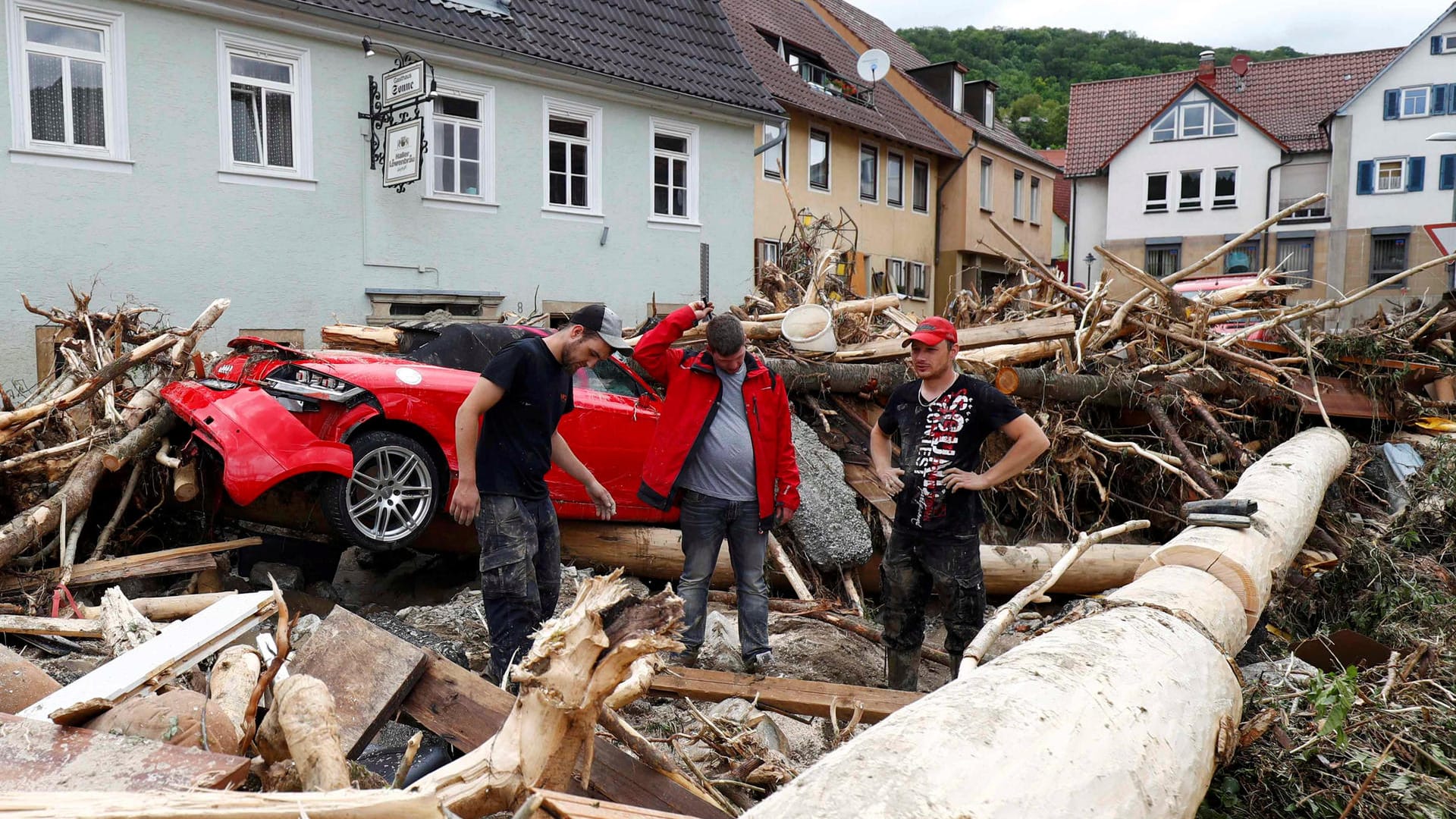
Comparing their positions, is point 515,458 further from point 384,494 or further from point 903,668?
point 903,668

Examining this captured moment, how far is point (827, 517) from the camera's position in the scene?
792 centimetres

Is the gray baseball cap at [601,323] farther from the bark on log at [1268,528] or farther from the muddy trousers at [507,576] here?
the bark on log at [1268,528]

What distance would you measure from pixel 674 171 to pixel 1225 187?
103 feet

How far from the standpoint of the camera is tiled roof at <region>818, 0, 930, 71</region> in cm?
3506

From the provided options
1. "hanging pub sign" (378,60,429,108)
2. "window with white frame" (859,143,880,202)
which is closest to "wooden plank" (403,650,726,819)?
"hanging pub sign" (378,60,429,108)

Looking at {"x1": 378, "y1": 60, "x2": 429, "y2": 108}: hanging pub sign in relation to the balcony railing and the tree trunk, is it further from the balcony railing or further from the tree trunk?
the balcony railing

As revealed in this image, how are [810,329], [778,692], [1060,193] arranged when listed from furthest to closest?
1. [1060,193]
2. [810,329]
3. [778,692]

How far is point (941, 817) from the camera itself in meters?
2.17

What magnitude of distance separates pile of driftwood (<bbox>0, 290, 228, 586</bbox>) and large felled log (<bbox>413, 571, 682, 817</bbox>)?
14.8 ft

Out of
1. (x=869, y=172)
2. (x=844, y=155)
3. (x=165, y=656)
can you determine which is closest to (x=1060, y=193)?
(x=869, y=172)

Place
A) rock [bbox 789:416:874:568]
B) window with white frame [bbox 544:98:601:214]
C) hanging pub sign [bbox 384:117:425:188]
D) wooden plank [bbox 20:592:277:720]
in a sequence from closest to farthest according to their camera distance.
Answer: wooden plank [bbox 20:592:277:720] → rock [bbox 789:416:874:568] → hanging pub sign [bbox 384:117:425:188] → window with white frame [bbox 544:98:601:214]

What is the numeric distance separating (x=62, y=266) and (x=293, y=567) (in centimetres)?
683

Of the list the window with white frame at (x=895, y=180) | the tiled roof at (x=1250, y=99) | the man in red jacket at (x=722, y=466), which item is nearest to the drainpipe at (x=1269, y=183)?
the tiled roof at (x=1250, y=99)

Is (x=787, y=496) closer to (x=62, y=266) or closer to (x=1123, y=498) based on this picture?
(x=1123, y=498)
